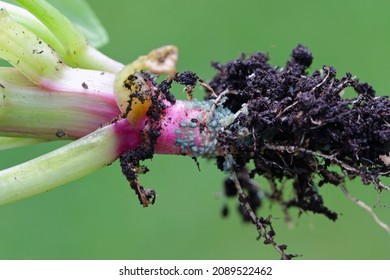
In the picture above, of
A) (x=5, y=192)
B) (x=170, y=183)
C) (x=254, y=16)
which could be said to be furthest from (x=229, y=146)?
(x=254, y=16)

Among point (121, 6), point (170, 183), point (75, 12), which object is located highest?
point (121, 6)

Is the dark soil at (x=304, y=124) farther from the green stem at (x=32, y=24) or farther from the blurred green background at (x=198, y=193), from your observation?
the blurred green background at (x=198, y=193)

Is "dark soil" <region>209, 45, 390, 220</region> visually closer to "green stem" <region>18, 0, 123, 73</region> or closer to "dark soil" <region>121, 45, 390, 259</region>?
"dark soil" <region>121, 45, 390, 259</region>

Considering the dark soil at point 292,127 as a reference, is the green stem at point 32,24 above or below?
above

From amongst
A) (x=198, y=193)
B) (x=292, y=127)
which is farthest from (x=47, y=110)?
(x=198, y=193)

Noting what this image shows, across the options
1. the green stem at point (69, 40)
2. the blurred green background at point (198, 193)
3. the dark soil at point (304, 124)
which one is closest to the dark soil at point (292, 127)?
the dark soil at point (304, 124)

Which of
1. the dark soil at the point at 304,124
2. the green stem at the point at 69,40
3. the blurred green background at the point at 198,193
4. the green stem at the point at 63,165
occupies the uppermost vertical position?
the blurred green background at the point at 198,193

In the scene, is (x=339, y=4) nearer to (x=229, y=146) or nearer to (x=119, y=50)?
(x=119, y=50)

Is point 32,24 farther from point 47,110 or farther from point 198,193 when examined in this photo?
point 198,193
